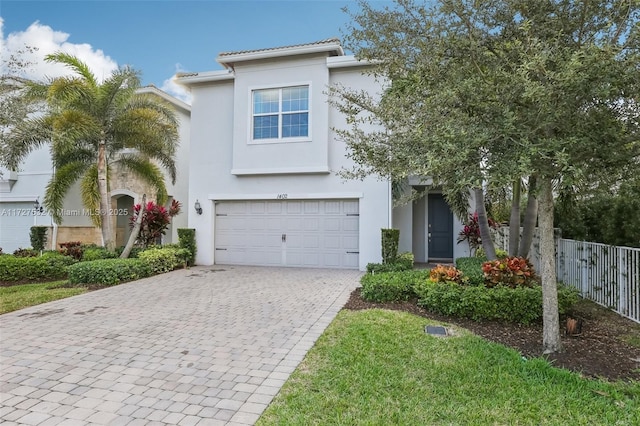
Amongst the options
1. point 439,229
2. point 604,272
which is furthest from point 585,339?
point 439,229

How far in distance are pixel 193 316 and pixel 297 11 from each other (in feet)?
32.5

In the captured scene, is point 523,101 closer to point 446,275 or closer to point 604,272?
point 446,275

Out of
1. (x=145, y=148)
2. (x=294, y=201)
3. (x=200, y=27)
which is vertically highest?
(x=200, y=27)

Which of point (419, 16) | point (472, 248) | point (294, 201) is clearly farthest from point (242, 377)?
point (472, 248)

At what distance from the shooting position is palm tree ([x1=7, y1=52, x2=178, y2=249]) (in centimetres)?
1119

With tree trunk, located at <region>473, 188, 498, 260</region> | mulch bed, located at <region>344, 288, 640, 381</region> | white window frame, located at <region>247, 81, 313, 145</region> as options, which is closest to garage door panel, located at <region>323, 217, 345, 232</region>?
white window frame, located at <region>247, 81, 313, 145</region>

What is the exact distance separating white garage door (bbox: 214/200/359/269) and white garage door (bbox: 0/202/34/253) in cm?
1010

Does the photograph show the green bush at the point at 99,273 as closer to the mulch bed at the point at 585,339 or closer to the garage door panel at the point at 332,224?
the garage door panel at the point at 332,224

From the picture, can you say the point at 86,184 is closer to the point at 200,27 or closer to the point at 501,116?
the point at 200,27

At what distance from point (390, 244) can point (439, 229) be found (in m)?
4.07

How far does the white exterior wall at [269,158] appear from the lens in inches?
487

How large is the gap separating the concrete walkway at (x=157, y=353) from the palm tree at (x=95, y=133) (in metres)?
5.37

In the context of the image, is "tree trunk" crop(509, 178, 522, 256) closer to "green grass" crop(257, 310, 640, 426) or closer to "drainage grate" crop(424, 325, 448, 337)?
"drainage grate" crop(424, 325, 448, 337)

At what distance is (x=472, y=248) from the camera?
42.9 feet
